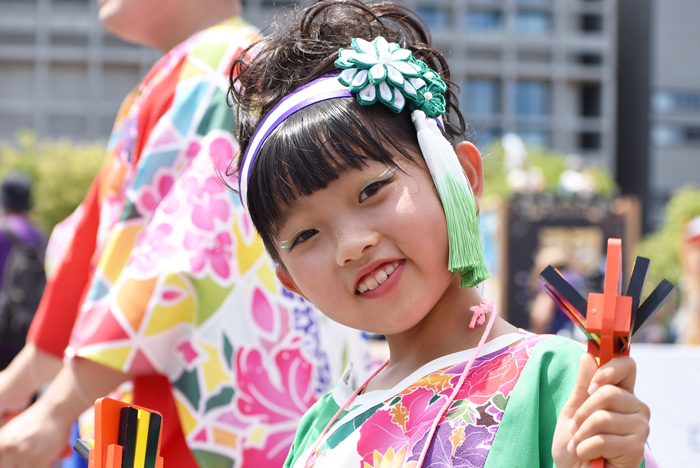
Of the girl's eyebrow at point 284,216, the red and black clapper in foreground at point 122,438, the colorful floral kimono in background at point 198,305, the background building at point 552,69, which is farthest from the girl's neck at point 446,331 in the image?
the background building at point 552,69

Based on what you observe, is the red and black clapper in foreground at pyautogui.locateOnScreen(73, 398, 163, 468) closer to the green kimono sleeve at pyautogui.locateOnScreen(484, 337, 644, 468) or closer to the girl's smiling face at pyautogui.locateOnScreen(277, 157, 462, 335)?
the girl's smiling face at pyautogui.locateOnScreen(277, 157, 462, 335)

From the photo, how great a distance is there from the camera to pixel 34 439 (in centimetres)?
145

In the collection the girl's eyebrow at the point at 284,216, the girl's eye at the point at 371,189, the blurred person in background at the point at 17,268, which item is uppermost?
the girl's eye at the point at 371,189

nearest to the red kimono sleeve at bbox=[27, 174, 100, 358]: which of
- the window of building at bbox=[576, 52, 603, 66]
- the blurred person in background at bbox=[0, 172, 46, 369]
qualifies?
the blurred person in background at bbox=[0, 172, 46, 369]

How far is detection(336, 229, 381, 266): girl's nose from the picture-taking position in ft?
3.23

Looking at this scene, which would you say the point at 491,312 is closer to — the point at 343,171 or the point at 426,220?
the point at 426,220

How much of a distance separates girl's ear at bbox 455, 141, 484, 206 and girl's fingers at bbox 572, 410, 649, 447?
18.6 inches

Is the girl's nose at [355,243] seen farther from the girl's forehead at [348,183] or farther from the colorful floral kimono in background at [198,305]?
the colorful floral kimono in background at [198,305]

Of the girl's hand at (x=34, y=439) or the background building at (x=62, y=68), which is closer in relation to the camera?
the girl's hand at (x=34, y=439)

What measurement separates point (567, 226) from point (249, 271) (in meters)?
6.54

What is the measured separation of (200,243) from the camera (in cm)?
154

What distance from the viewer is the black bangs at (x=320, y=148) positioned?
1030 mm

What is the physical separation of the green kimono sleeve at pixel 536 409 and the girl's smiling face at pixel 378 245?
0.57 ft

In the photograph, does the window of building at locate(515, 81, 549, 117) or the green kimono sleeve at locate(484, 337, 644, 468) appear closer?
the green kimono sleeve at locate(484, 337, 644, 468)
